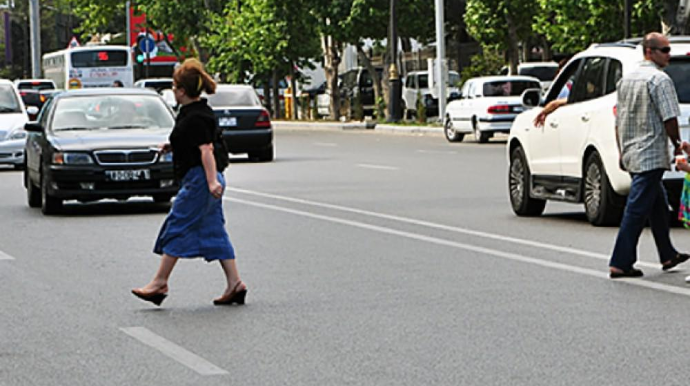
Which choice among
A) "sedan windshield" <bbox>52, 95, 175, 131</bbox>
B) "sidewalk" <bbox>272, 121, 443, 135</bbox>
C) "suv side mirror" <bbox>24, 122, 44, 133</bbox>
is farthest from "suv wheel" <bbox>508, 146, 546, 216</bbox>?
"sidewalk" <bbox>272, 121, 443, 135</bbox>

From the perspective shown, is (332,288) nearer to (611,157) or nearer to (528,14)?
(611,157)

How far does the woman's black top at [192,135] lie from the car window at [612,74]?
6.11m

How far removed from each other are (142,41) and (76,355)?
205 feet

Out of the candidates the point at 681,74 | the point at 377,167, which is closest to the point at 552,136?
the point at 681,74

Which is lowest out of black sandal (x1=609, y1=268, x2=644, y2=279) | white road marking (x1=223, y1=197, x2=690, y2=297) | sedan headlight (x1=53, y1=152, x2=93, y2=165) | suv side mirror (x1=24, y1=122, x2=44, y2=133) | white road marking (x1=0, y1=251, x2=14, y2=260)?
white road marking (x1=223, y1=197, x2=690, y2=297)

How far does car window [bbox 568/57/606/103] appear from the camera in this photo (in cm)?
1630

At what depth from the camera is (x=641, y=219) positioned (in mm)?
11891

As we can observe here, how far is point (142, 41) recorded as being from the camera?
232 ft

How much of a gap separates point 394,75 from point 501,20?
375 centimetres

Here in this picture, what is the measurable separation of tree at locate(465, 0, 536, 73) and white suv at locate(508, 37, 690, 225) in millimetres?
31065

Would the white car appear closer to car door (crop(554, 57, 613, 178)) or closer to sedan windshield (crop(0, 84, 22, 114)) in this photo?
sedan windshield (crop(0, 84, 22, 114))

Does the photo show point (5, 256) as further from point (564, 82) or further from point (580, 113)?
point (564, 82)

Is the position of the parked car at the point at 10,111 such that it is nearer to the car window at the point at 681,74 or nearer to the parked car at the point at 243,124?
the parked car at the point at 243,124

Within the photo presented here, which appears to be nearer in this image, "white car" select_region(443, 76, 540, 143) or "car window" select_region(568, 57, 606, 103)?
"car window" select_region(568, 57, 606, 103)
